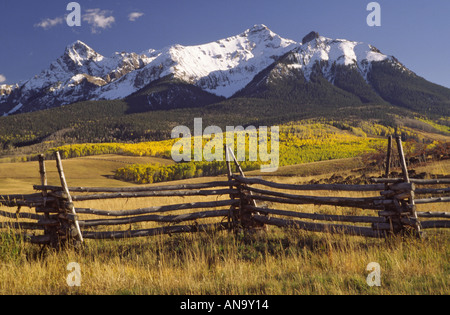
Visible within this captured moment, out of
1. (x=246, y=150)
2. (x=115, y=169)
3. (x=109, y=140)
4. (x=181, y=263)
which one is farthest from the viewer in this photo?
(x=109, y=140)

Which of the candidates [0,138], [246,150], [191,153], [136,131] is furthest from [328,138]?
[0,138]

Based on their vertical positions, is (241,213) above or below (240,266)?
above

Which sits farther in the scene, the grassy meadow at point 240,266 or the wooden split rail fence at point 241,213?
the wooden split rail fence at point 241,213

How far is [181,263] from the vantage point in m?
6.05

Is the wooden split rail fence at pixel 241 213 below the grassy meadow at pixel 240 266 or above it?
above

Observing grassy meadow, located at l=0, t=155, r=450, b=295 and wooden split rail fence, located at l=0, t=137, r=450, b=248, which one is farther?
wooden split rail fence, located at l=0, t=137, r=450, b=248

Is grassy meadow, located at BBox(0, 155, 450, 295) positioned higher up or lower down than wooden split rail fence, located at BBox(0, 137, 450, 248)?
lower down

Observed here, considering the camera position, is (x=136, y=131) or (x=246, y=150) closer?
(x=246, y=150)

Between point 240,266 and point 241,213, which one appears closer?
point 240,266
